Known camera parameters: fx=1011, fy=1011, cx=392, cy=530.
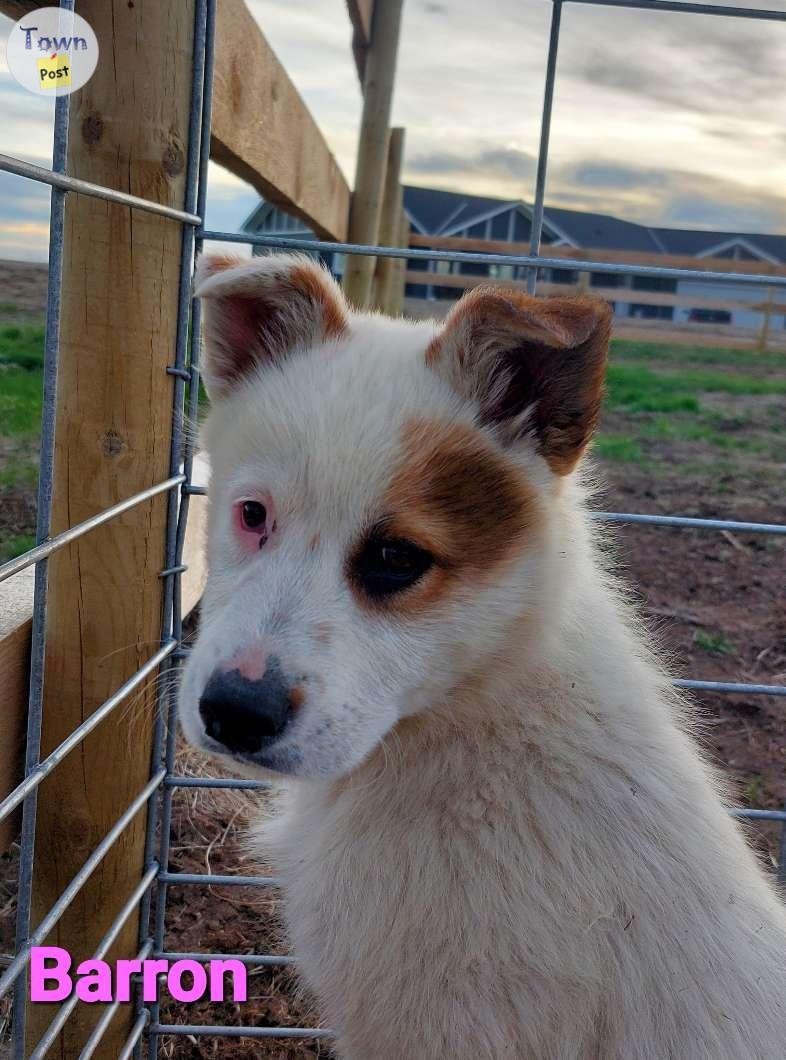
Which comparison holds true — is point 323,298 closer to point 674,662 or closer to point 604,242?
point 674,662

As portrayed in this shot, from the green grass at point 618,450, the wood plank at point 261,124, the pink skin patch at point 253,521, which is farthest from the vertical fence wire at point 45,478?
the green grass at point 618,450

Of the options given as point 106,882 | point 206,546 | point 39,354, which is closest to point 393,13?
point 39,354

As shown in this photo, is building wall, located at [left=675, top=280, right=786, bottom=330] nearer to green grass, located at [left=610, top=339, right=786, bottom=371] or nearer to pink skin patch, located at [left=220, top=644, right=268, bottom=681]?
green grass, located at [left=610, top=339, right=786, bottom=371]

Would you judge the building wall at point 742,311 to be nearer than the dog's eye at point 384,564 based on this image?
No

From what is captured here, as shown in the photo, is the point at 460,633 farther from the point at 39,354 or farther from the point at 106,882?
the point at 39,354

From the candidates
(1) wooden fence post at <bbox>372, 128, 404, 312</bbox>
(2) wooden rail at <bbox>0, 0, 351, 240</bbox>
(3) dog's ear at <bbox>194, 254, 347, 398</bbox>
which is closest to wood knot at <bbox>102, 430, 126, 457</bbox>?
(3) dog's ear at <bbox>194, 254, 347, 398</bbox>

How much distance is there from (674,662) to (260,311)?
2552 millimetres

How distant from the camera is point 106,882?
7.39 ft

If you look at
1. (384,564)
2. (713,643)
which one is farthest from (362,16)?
(384,564)

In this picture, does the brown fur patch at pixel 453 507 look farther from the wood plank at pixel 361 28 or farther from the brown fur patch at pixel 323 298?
the wood plank at pixel 361 28

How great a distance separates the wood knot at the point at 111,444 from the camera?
2043 millimetres

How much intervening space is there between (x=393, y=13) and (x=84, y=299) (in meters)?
4.03

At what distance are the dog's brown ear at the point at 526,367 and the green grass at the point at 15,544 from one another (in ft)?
6.90

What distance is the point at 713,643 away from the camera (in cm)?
443
